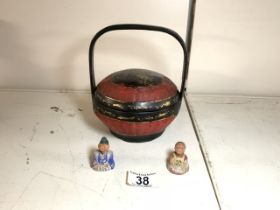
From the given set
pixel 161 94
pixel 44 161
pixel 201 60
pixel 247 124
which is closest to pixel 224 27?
pixel 201 60

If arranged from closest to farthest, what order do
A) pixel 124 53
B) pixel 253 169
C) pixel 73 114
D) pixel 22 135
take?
pixel 253 169 < pixel 22 135 < pixel 73 114 < pixel 124 53

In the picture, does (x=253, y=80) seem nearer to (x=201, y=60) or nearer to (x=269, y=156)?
(x=201, y=60)

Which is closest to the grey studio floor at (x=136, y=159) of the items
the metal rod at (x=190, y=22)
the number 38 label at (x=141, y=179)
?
the number 38 label at (x=141, y=179)

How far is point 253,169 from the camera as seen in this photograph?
73cm

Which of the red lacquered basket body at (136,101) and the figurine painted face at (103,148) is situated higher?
the red lacquered basket body at (136,101)

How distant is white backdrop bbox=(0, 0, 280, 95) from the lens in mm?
1001

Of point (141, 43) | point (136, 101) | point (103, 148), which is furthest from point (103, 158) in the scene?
point (141, 43)

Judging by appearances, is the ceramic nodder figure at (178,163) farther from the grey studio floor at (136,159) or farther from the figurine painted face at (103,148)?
the figurine painted face at (103,148)

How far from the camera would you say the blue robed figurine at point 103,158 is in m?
0.70

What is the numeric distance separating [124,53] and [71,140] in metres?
0.38

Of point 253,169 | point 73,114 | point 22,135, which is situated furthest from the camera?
point 73,114

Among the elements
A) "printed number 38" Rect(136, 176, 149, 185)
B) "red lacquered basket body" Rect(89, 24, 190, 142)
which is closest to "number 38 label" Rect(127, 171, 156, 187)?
"printed number 38" Rect(136, 176, 149, 185)

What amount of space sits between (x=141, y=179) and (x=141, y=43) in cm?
52

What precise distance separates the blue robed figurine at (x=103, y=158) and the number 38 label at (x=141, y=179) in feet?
0.16
